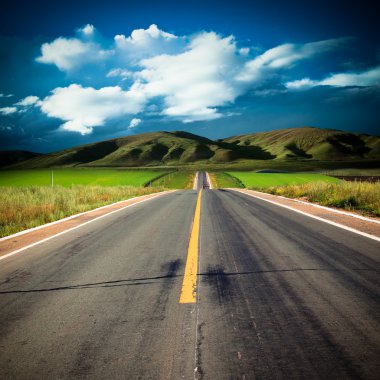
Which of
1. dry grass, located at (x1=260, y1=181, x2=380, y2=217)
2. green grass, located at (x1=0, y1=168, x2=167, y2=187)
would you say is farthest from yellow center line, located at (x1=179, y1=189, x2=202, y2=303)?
green grass, located at (x1=0, y1=168, x2=167, y2=187)

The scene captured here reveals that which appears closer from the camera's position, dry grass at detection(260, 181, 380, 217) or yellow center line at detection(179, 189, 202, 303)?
yellow center line at detection(179, 189, 202, 303)

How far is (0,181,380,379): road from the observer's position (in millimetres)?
2059

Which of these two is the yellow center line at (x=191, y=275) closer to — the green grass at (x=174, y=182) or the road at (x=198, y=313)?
the road at (x=198, y=313)

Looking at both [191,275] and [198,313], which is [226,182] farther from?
[198,313]

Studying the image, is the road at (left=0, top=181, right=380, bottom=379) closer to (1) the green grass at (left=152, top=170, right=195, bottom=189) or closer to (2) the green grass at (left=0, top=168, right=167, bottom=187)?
(2) the green grass at (left=0, top=168, right=167, bottom=187)

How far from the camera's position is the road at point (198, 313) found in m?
2.06

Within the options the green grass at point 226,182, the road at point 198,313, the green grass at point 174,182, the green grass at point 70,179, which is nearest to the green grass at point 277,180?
the green grass at point 226,182

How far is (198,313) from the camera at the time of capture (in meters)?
2.79

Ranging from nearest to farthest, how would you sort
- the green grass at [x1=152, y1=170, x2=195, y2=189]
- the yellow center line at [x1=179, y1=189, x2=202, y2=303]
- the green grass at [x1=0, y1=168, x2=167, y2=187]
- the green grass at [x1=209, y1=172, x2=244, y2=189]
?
the yellow center line at [x1=179, y1=189, x2=202, y2=303], the green grass at [x1=0, y1=168, x2=167, y2=187], the green grass at [x1=209, y1=172, x2=244, y2=189], the green grass at [x1=152, y1=170, x2=195, y2=189]

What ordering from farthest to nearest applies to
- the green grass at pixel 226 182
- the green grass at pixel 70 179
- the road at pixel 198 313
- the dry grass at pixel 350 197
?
the green grass at pixel 226 182 → the green grass at pixel 70 179 → the dry grass at pixel 350 197 → the road at pixel 198 313

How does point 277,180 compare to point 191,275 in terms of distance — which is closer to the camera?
point 191,275

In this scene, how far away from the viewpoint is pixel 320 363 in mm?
2016

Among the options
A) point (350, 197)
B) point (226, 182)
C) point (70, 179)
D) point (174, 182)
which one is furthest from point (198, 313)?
point (174, 182)

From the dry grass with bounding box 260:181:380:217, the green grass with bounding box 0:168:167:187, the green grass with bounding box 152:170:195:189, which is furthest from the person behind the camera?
the green grass with bounding box 152:170:195:189
